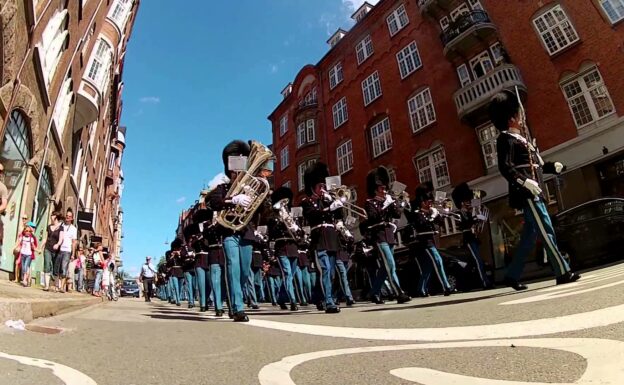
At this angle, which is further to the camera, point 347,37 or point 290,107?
point 290,107

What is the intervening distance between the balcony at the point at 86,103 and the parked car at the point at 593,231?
20.2 m

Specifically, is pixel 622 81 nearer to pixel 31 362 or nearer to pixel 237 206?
pixel 237 206

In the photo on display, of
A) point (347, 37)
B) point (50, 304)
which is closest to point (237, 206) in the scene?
point (50, 304)

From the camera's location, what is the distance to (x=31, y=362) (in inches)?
100

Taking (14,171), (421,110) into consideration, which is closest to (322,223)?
(14,171)

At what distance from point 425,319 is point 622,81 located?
16.2m

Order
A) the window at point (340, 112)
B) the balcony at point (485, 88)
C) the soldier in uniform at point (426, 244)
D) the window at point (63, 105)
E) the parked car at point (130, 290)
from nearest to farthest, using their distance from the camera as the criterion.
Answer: the soldier in uniform at point (426, 244), the window at point (63, 105), the balcony at point (485, 88), the window at point (340, 112), the parked car at point (130, 290)

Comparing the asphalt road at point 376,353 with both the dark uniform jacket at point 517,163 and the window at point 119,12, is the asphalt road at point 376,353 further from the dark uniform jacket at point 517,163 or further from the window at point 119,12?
the window at point 119,12

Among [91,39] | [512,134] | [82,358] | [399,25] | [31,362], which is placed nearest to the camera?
[31,362]

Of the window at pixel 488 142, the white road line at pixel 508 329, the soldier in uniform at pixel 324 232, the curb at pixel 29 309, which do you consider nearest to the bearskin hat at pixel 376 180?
the soldier in uniform at pixel 324 232

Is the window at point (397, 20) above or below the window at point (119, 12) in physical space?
below

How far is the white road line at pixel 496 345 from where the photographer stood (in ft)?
5.52

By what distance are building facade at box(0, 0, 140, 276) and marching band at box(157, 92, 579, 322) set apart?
5.63m

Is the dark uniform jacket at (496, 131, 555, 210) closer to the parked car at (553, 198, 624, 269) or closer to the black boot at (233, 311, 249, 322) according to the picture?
A: the black boot at (233, 311, 249, 322)
